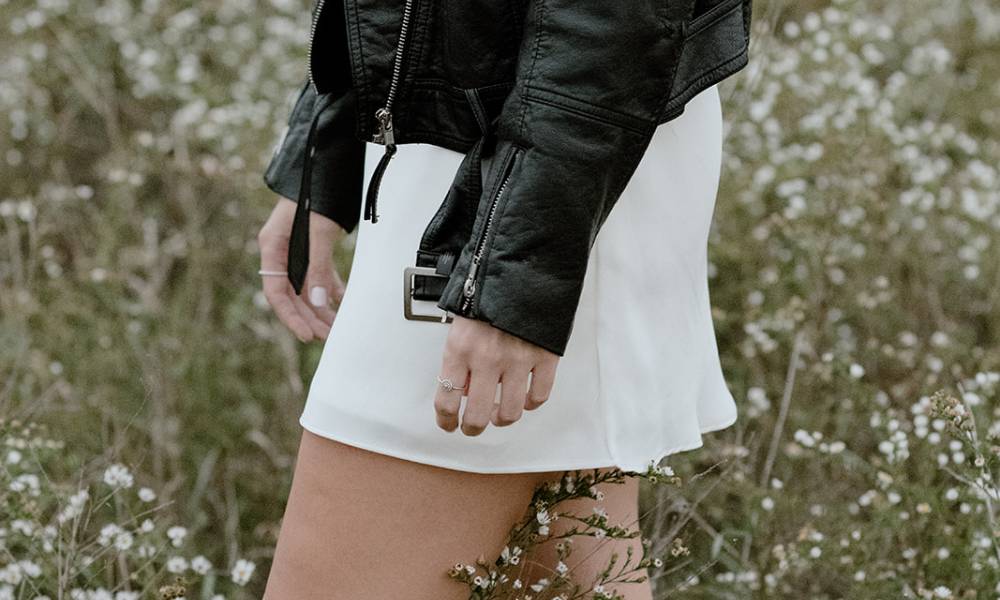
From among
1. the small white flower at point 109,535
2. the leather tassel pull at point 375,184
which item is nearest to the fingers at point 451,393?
the leather tassel pull at point 375,184

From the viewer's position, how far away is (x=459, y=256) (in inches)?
53.0

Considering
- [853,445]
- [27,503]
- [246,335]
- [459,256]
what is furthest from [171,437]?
[459,256]

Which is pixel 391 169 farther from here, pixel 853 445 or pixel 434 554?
pixel 853 445

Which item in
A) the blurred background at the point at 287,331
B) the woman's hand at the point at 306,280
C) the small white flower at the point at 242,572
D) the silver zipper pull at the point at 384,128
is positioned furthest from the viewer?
the blurred background at the point at 287,331

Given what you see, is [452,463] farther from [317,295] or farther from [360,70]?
[317,295]

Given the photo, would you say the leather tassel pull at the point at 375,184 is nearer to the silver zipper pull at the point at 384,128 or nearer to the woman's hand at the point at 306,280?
the silver zipper pull at the point at 384,128

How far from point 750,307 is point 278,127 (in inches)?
67.1

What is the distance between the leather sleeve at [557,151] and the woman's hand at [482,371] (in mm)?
23

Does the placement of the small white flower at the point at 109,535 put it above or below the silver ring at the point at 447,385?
below

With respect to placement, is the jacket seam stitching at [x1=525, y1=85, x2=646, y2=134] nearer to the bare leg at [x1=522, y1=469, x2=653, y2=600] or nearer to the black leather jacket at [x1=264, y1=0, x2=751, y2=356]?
the black leather jacket at [x1=264, y1=0, x2=751, y2=356]

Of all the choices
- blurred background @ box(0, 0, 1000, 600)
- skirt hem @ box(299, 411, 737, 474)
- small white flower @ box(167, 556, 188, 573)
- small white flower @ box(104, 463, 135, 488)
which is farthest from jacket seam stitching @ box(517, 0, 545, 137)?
small white flower @ box(167, 556, 188, 573)

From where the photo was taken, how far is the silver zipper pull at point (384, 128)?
136 centimetres

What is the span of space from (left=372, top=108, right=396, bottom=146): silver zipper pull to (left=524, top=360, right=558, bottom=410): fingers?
0.99ft

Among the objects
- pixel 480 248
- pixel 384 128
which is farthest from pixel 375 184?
pixel 480 248
